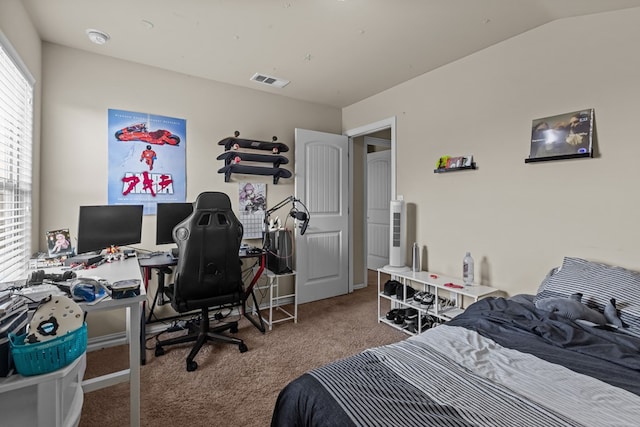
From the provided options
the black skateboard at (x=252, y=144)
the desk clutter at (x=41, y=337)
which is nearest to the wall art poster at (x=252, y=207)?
the black skateboard at (x=252, y=144)

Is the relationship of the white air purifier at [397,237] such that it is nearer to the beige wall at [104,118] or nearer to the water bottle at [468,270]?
the water bottle at [468,270]

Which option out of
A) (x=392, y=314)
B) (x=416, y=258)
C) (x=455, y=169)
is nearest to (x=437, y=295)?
(x=416, y=258)

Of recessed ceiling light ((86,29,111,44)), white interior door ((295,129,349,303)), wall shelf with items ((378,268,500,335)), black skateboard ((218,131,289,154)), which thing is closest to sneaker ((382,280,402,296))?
wall shelf with items ((378,268,500,335))

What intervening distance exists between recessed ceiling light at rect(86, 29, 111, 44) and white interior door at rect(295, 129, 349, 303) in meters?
1.96

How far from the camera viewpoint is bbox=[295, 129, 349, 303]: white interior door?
3.81m

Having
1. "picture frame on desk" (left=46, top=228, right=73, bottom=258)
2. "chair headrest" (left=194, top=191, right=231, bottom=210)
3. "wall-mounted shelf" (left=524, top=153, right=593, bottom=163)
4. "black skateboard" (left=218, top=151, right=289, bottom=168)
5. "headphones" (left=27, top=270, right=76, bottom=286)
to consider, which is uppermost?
"black skateboard" (left=218, top=151, right=289, bottom=168)

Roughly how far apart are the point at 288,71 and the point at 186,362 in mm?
2766

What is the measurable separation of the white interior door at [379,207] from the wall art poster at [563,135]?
122 inches

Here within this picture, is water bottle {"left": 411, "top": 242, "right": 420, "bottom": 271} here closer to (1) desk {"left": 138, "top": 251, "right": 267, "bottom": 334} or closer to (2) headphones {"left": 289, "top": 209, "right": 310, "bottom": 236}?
(2) headphones {"left": 289, "top": 209, "right": 310, "bottom": 236}

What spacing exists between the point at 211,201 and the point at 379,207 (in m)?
3.72

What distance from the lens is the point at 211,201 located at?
→ 2.50 meters

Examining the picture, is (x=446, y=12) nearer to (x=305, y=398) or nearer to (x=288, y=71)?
(x=288, y=71)

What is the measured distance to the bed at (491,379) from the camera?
3.21ft

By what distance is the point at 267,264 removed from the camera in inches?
131
